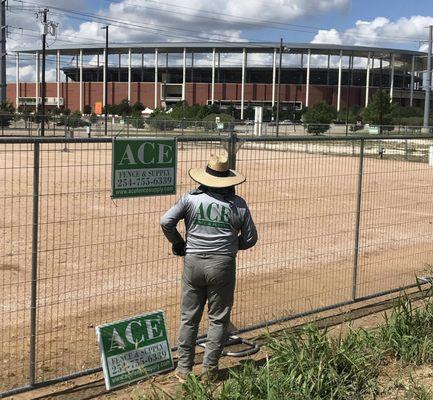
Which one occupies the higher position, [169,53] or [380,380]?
[169,53]

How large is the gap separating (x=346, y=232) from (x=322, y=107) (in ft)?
269

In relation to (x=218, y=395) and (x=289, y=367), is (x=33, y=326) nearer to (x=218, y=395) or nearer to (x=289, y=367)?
(x=218, y=395)

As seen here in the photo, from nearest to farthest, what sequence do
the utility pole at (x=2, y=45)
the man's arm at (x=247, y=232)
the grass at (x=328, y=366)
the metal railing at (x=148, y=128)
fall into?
the grass at (x=328, y=366) < the man's arm at (x=247, y=232) < the metal railing at (x=148, y=128) < the utility pole at (x=2, y=45)

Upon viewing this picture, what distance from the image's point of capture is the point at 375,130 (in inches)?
2413

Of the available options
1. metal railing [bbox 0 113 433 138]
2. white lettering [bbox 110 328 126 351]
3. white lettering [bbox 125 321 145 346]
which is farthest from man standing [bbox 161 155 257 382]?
metal railing [bbox 0 113 433 138]

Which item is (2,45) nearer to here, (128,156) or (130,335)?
(128,156)

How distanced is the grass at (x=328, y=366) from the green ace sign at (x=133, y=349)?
0.38m

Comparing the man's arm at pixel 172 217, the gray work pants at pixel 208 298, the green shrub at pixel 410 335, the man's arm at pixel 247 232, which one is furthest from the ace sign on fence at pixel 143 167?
the green shrub at pixel 410 335

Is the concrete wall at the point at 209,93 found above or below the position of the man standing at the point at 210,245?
above

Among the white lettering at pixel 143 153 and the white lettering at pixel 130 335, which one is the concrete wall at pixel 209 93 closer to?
the white lettering at pixel 143 153

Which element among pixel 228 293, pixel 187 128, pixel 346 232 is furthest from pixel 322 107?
pixel 228 293

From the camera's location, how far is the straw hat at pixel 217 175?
4.75 meters

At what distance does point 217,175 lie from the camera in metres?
4.86

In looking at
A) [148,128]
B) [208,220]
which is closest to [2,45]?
[148,128]
